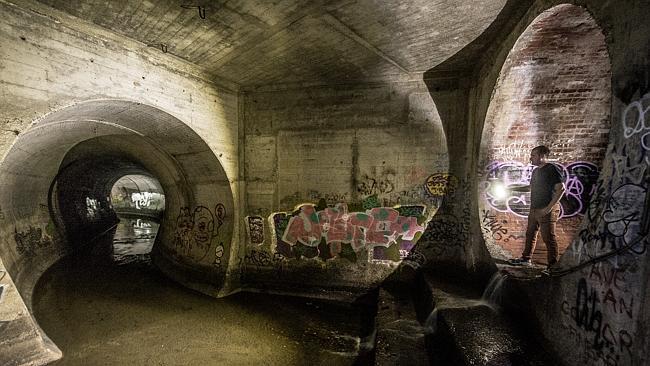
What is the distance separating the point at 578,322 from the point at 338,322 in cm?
447

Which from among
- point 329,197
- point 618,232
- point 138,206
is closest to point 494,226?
point 618,232

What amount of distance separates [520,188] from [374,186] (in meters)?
3.05

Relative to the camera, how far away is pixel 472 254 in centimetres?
596

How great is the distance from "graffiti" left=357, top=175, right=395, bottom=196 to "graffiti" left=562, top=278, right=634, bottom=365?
4.12 meters

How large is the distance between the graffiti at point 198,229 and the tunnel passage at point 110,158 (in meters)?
0.03

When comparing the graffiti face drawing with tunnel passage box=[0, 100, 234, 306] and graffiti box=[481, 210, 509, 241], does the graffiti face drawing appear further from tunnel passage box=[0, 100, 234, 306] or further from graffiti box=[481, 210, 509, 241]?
graffiti box=[481, 210, 509, 241]

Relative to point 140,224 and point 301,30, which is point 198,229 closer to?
point 301,30

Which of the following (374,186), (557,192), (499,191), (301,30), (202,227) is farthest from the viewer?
(202,227)

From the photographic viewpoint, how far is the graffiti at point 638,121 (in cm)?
212

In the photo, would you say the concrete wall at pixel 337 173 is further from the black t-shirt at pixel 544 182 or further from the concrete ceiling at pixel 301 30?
the black t-shirt at pixel 544 182

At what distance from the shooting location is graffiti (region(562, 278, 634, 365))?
88.4 inches

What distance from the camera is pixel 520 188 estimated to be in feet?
18.0

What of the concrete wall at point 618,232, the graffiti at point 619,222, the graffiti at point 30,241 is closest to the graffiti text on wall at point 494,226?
the concrete wall at point 618,232

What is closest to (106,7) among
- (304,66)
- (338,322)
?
(304,66)
